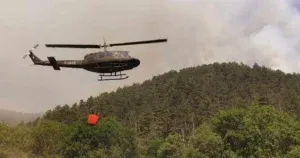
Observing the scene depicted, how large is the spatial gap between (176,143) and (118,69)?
75096 mm

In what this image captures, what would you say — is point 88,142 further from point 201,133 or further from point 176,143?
point 201,133

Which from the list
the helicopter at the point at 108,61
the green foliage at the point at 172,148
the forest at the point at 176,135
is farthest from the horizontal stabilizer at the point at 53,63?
the green foliage at the point at 172,148

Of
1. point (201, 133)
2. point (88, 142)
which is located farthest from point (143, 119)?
point (201, 133)

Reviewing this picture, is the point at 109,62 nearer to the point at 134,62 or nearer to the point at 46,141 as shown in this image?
the point at 134,62

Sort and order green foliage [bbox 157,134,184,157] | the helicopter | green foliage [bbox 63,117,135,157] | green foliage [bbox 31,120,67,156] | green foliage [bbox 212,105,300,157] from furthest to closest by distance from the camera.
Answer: green foliage [bbox 31,120,67,156]
green foliage [bbox 63,117,135,157]
green foliage [bbox 157,134,184,157]
green foliage [bbox 212,105,300,157]
the helicopter

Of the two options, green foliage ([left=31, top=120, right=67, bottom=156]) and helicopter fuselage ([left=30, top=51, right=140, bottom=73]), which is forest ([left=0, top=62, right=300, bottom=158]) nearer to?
green foliage ([left=31, top=120, right=67, bottom=156])

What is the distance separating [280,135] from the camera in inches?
3191

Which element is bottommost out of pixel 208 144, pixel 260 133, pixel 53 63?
pixel 208 144

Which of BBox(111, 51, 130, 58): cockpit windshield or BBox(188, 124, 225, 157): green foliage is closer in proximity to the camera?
→ BBox(111, 51, 130, 58): cockpit windshield

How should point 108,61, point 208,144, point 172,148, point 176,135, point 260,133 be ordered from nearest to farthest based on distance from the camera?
point 108,61, point 260,133, point 208,144, point 172,148, point 176,135

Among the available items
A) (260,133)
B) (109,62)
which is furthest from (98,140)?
(109,62)

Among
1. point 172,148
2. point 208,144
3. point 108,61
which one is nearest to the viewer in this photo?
point 108,61

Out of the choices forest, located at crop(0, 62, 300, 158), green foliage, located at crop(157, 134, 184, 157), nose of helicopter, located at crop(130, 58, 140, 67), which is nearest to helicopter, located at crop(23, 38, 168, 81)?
nose of helicopter, located at crop(130, 58, 140, 67)

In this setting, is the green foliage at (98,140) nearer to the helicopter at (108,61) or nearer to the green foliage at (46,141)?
the green foliage at (46,141)
